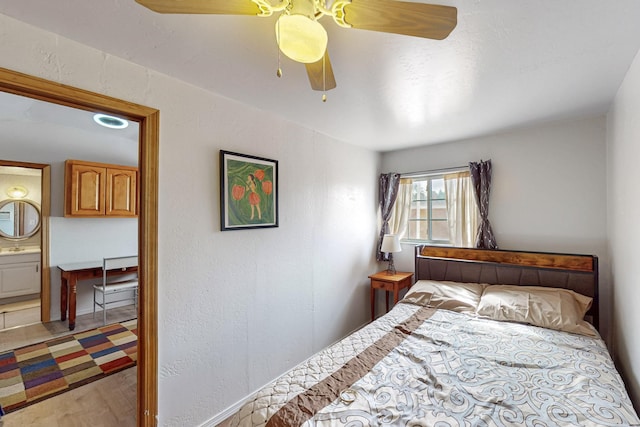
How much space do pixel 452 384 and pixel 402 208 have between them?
8.06 ft

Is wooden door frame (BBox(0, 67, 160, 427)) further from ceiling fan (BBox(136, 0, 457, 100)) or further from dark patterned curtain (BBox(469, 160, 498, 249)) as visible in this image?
dark patterned curtain (BBox(469, 160, 498, 249))

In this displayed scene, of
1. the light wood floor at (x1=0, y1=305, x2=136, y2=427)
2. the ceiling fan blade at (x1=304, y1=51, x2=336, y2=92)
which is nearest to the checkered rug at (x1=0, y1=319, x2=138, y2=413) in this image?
the light wood floor at (x1=0, y1=305, x2=136, y2=427)

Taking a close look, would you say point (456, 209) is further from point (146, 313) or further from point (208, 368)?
point (146, 313)

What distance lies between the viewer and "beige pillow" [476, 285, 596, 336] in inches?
82.4

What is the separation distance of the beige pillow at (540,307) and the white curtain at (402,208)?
135cm

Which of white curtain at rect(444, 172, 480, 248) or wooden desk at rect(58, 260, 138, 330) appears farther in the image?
wooden desk at rect(58, 260, 138, 330)

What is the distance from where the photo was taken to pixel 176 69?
1672 millimetres

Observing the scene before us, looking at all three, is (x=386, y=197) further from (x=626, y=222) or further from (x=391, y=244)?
(x=626, y=222)

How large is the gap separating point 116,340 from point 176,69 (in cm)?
322

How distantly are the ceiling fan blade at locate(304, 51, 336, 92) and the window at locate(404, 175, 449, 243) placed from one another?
2457mm

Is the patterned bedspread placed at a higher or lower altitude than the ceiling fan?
lower

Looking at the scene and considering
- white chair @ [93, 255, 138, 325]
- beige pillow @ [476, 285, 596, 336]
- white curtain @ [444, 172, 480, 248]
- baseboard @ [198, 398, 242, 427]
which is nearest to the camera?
baseboard @ [198, 398, 242, 427]

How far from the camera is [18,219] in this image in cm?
479

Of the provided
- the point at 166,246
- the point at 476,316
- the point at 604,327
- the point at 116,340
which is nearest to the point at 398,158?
the point at 476,316
